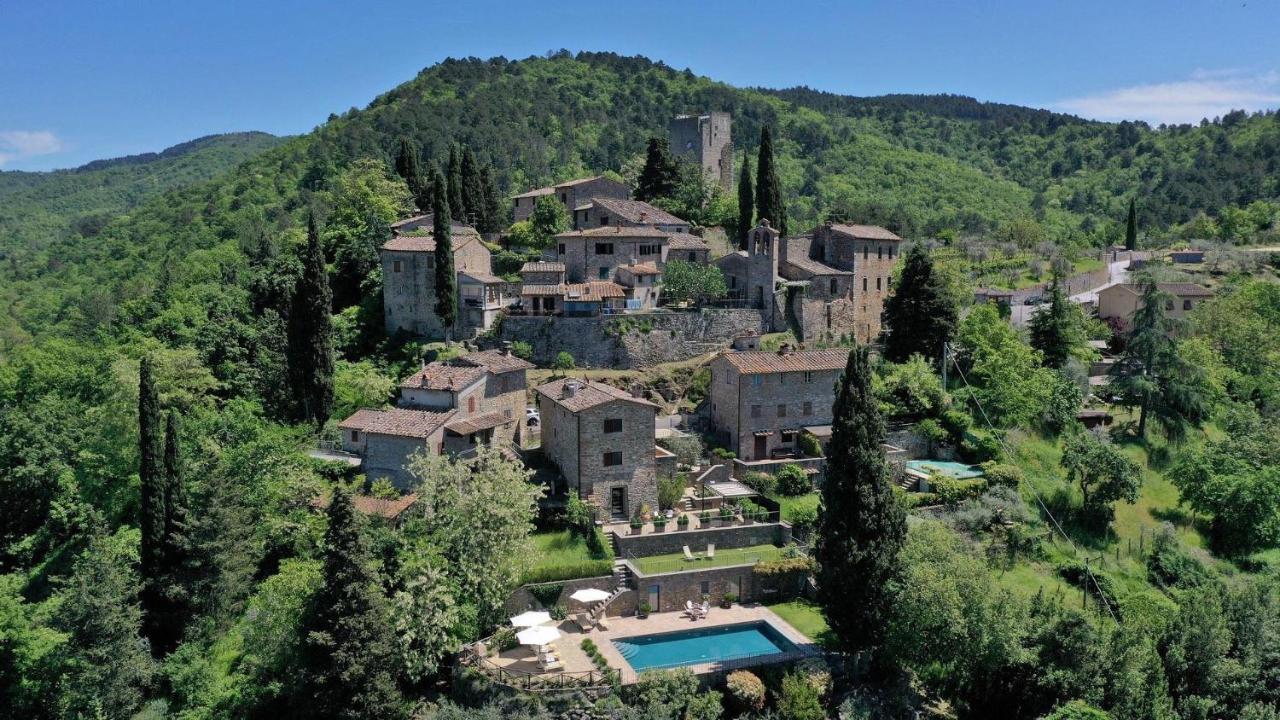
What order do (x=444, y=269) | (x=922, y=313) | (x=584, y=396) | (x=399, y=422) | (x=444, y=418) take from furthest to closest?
(x=444, y=269), (x=922, y=313), (x=584, y=396), (x=399, y=422), (x=444, y=418)

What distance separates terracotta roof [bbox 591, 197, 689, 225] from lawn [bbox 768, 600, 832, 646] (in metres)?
32.8

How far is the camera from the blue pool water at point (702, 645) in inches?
1193

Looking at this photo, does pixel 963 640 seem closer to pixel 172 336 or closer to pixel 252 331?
pixel 252 331

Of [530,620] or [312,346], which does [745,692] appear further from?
[312,346]

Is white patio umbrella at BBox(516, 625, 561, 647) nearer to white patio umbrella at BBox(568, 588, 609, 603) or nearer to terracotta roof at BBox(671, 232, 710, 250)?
white patio umbrella at BBox(568, 588, 609, 603)

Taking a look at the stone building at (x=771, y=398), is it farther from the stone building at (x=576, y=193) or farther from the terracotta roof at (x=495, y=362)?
the stone building at (x=576, y=193)

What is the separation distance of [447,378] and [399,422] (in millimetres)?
3162

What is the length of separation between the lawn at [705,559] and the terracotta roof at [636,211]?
2995 centimetres

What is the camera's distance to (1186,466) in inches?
1785

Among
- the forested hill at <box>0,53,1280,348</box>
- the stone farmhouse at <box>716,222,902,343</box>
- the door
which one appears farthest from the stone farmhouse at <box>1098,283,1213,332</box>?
the door

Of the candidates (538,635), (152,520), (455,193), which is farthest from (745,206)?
(152,520)

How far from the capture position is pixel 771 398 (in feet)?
145

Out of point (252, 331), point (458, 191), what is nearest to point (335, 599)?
point (252, 331)

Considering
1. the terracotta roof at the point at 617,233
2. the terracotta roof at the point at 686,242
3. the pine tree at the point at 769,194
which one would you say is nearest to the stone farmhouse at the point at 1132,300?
the pine tree at the point at 769,194
